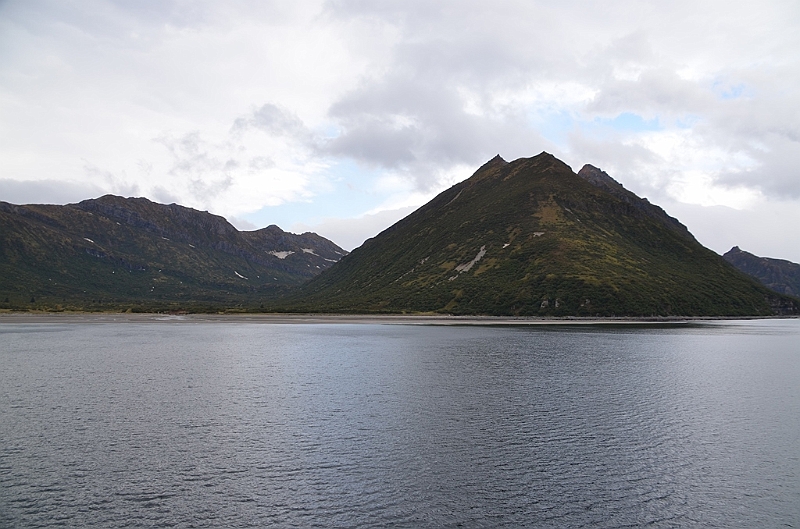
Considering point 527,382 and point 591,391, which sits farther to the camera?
point 527,382

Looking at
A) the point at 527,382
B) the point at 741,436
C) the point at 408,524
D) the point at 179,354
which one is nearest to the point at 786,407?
the point at 741,436

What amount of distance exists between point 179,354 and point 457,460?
239 feet

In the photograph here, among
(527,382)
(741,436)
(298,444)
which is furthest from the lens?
(527,382)

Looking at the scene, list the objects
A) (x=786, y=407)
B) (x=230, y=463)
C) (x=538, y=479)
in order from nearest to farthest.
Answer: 1. (x=538, y=479)
2. (x=230, y=463)
3. (x=786, y=407)

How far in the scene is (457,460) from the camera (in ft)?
128

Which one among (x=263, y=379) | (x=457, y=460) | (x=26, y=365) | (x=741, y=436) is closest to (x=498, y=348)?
(x=263, y=379)

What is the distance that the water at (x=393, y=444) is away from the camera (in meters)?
30.2

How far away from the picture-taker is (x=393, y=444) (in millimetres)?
42531

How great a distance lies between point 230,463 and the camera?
123 feet

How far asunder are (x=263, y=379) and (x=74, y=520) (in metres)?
44.1

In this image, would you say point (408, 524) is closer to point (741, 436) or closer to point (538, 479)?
point (538, 479)

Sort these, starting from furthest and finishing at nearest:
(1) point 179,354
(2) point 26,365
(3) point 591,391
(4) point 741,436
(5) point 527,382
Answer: (1) point 179,354
(2) point 26,365
(5) point 527,382
(3) point 591,391
(4) point 741,436

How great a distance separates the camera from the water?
30156 mm

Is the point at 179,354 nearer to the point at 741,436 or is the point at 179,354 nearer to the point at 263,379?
the point at 263,379
